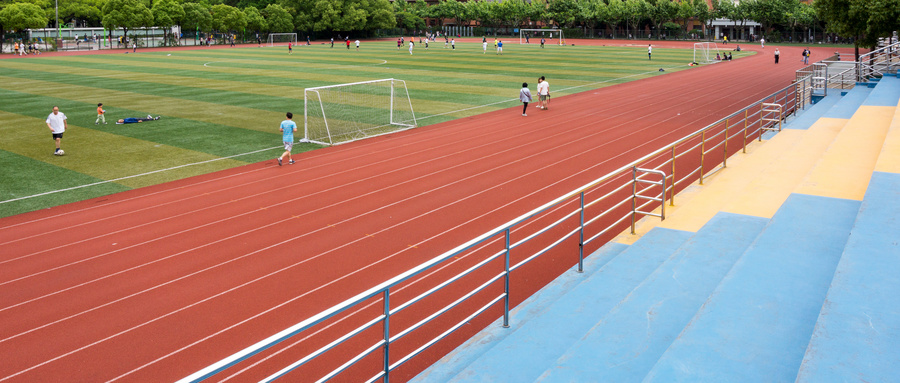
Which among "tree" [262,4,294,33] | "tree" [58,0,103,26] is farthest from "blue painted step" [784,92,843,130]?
"tree" [58,0,103,26]

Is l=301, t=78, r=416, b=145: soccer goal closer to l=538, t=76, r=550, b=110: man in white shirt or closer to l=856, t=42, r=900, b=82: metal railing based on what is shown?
l=538, t=76, r=550, b=110: man in white shirt

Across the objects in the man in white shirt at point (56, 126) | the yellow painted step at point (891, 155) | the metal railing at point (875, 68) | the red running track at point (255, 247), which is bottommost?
the red running track at point (255, 247)

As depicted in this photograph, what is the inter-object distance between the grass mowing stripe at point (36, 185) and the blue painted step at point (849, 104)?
19258 mm

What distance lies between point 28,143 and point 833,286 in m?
22.6

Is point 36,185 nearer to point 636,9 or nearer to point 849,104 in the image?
point 849,104

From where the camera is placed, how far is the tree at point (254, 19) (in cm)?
9189

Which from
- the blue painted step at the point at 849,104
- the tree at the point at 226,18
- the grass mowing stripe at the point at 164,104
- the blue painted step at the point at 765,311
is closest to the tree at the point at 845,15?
the blue painted step at the point at 849,104

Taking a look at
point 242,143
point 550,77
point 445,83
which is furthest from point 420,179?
point 550,77

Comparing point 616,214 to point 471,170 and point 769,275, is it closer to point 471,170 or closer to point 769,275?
point 471,170

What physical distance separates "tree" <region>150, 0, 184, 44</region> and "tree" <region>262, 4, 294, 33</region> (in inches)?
508

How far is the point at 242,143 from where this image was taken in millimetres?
20609

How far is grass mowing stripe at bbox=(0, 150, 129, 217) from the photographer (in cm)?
1441

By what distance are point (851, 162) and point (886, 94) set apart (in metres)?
11.2

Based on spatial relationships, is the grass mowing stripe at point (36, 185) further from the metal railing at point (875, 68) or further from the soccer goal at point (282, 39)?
the soccer goal at point (282, 39)
